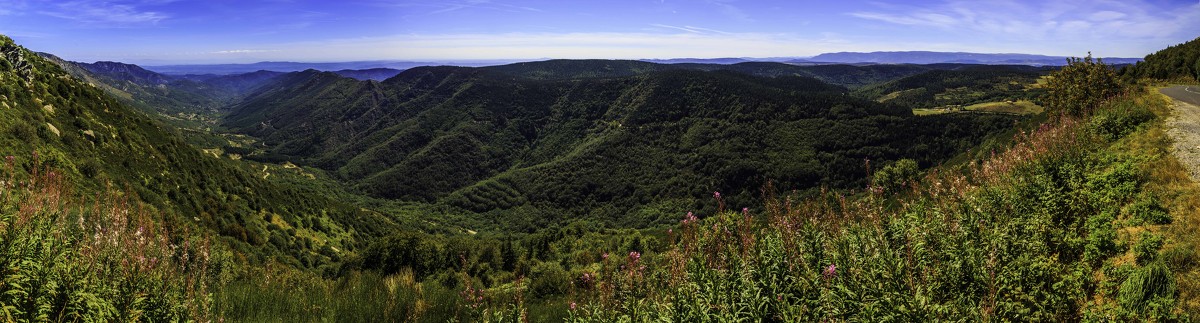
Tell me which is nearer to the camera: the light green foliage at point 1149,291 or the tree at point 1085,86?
the light green foliage at point 1149,291

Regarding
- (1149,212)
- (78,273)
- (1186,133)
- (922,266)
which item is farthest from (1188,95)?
(78,273)

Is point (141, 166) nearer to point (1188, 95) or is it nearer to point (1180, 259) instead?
point (1180, 259)

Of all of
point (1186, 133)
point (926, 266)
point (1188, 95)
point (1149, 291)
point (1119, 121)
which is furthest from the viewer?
point (1188, 95)

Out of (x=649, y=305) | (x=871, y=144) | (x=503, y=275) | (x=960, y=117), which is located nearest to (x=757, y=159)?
(x=871, y=144)

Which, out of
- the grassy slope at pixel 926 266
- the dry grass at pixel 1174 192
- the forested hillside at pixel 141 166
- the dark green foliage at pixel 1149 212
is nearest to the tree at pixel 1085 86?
the dry grass at pixel 1174 192

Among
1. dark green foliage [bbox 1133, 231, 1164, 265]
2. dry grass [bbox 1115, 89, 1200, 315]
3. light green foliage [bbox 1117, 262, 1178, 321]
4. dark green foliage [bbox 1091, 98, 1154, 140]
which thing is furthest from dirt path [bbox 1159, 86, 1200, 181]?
light green foliage [bbox 1117, 262, 1178, 321]

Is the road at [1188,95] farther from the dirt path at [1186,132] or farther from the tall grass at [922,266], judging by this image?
the tall grass at [922,266]
